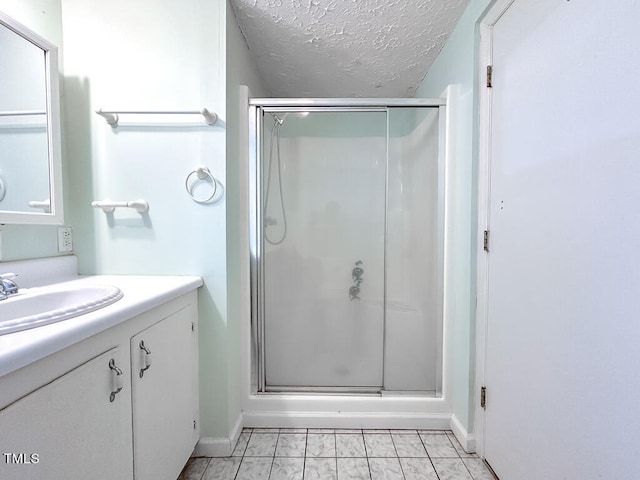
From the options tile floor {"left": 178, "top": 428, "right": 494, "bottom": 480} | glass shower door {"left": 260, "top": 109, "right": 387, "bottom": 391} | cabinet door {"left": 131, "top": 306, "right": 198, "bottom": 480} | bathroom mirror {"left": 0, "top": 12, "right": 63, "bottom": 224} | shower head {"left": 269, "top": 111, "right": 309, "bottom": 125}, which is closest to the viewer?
cabinet door {"left": 131, "top": 306, "right": 198, "bottom": 480}

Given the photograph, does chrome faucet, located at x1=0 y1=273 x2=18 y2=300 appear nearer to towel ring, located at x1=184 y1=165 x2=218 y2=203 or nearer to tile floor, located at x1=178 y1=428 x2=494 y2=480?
towel ring, located at x1=184 y1=165 x2=218 y2=203

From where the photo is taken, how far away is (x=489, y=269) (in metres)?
1.17

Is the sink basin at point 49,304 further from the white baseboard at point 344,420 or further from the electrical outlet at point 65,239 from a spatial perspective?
the white baseboard at point 344,420

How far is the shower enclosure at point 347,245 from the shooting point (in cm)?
152

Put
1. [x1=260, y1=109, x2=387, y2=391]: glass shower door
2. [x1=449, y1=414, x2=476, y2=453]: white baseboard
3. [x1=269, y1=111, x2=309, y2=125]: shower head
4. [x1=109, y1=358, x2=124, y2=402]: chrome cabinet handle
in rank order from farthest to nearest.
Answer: [x1=260, y1=109, x2=387, y2=391]: glass shower door < [x1=269, y1=111, x2=309, y2=125]: shower head < [x1=449, y1=414, x2=476, y2=453]: white baseboard < [x1=109, y1=358, x2=124, y2=402]: chrome cabinet handle

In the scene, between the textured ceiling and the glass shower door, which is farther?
the glass shower door

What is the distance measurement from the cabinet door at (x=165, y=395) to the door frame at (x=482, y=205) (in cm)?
133

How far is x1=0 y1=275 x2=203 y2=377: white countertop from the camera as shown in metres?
0.49

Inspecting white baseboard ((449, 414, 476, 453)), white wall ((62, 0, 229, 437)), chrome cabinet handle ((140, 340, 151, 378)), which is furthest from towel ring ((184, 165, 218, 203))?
white baseboard ((449, 414, 476, 453))

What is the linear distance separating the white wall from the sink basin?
0.28 metres

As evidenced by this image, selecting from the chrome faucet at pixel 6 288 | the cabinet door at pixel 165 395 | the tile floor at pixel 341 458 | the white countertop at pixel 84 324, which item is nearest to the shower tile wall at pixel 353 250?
the tile floor at pixel 341 458

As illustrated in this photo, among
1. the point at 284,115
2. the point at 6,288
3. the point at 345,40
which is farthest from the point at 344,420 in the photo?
the point at 345,40

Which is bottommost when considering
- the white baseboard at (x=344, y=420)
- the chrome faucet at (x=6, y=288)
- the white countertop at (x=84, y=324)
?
the white baseboard at (x=344, y=420)

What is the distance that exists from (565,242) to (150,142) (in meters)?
1.69
